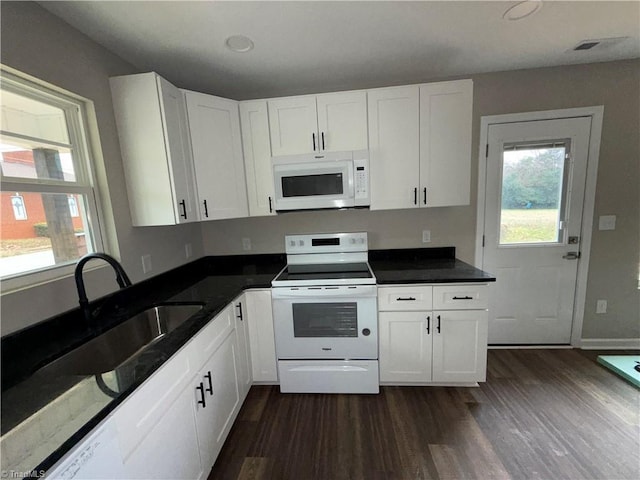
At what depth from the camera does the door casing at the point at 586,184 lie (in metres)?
2.15

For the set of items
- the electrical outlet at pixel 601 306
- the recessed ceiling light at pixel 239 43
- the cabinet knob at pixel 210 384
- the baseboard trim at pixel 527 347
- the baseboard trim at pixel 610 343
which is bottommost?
the baseboard trim at pixel 527 347

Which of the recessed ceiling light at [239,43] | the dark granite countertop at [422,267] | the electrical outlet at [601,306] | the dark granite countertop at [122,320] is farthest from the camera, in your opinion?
the electrical outlet at [601,306]

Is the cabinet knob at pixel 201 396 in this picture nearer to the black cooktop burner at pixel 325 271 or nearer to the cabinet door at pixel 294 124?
the black cooktop burner at pixel 325 271

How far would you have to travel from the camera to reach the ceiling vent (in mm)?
1752

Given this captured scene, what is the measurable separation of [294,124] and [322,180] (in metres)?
0.51

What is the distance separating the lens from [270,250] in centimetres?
258

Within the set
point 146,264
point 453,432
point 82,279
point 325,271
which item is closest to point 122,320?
point 82,279

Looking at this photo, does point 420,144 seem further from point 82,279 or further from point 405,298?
point 82,279

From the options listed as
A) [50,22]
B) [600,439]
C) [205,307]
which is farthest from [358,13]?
[600,439]

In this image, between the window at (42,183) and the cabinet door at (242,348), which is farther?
the cabinet door at (242,348)

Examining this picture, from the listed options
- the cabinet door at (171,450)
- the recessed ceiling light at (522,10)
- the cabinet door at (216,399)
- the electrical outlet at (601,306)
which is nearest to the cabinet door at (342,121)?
the recessed ceiling light at (522,10)

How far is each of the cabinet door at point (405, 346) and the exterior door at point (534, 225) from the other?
3.27 feet

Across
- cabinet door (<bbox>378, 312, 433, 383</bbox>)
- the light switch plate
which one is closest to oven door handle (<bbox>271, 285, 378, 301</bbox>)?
cabinet door (<bbox>378, 312, 433, 383</bbox>)

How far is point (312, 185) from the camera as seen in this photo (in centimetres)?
203
